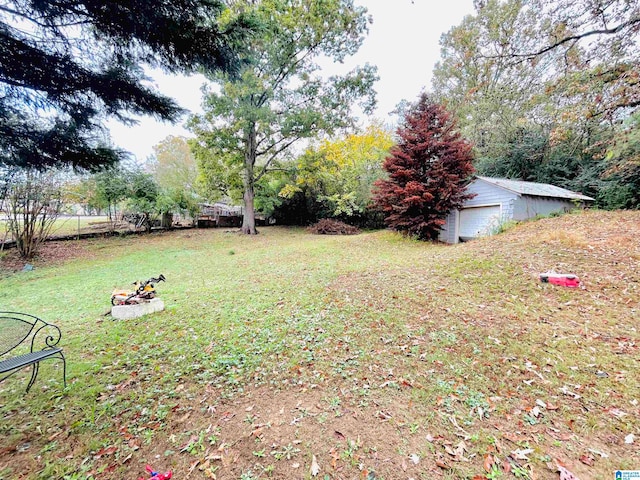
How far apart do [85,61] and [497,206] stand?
11.0m

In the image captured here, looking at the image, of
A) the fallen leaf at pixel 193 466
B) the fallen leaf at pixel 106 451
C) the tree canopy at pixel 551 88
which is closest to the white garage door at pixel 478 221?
the tree canopy at pixel 551 88

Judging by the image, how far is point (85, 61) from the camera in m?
2.58

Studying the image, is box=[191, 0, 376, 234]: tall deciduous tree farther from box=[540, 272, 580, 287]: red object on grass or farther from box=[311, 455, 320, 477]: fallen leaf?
box=[311, 455, 320, 477]: fallen leaf

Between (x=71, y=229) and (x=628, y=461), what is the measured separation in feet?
55.4

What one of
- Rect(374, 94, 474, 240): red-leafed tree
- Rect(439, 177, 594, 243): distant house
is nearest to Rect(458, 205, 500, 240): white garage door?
Rect(439, 177, 594, 243): distant house

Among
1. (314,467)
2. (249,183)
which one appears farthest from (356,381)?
(249,183)

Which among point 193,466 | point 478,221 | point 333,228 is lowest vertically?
point 193,466

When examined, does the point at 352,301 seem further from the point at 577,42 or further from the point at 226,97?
the point at 226,97

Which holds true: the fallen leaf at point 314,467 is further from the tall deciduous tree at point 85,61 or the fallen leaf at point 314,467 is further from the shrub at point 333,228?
the shrub at point 333,228

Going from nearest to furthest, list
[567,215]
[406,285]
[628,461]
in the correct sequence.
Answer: [628,461] → [406,285] → [567,215]

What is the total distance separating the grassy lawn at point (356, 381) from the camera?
181cm

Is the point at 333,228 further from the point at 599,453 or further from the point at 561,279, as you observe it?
the point at 599,453

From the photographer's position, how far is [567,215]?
838cm

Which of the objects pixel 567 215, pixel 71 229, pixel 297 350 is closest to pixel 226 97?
pixel 71 229
